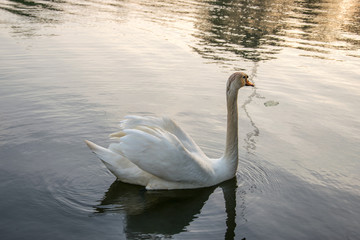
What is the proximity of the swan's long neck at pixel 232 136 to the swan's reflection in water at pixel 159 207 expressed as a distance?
374mm

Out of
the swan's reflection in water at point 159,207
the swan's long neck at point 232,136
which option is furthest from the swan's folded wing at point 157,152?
the swan's long neck at point 232,136

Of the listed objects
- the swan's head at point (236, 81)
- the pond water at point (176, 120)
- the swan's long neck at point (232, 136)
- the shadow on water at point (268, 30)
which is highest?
the swan's head at point (236, 81)

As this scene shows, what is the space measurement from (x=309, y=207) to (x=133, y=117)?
299cm

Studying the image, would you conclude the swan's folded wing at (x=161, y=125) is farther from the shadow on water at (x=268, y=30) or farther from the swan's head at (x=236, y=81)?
the shadow on water at (x=268, y=30)

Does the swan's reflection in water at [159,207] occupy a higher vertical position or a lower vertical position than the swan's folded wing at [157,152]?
lower

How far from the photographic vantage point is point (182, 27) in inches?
→ 869

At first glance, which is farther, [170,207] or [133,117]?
[133,117]

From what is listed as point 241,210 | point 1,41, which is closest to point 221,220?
point 241,210

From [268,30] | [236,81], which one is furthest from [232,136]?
[268,30]

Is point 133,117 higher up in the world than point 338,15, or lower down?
higher up

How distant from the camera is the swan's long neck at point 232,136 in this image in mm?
7453

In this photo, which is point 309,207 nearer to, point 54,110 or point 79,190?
point 79,190

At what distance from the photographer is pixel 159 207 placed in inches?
258

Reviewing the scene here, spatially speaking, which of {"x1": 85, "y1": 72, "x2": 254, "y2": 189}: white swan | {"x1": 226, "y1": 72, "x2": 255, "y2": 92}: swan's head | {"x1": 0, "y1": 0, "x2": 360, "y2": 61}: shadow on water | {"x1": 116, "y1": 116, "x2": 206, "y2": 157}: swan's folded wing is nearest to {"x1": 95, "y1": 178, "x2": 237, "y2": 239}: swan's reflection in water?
{"x1": 85, "y1": 72, "x2": 254, "y2": 189}: white swan
